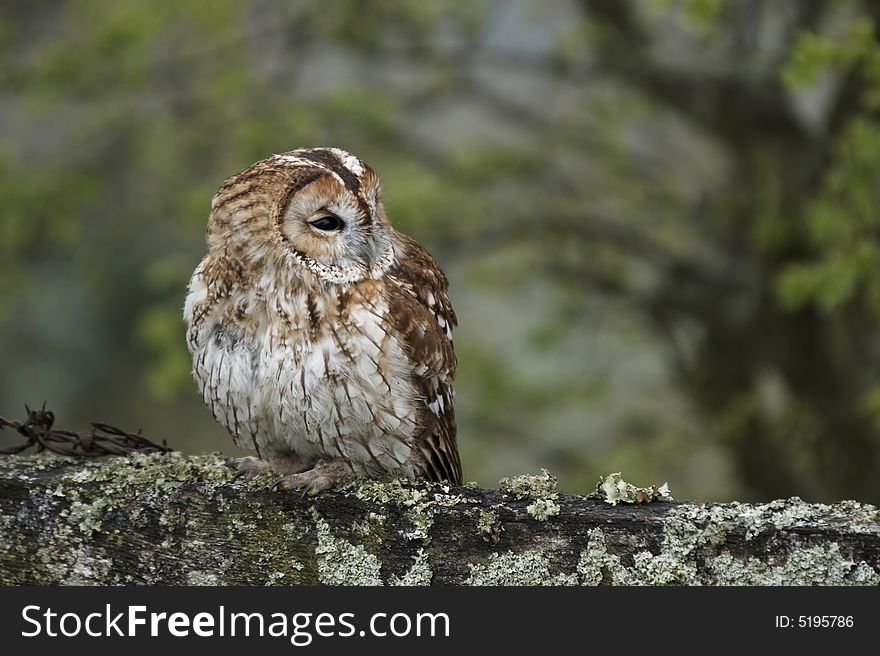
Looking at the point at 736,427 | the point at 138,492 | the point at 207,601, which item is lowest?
the point at 207,601

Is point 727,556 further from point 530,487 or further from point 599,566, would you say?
point 530,487

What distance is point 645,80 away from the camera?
618 centimetres

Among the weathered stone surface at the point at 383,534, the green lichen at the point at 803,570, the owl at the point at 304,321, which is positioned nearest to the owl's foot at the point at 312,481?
the weathered stone surface at the point at 383,534

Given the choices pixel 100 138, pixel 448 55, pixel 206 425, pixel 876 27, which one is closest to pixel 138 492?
pixel 876 27

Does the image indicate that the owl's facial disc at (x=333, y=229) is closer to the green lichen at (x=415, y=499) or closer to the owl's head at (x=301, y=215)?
the owl's head at (x=301, y=215)

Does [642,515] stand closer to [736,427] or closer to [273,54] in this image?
[736,427]

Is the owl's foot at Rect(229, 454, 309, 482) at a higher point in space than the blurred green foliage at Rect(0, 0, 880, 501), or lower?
lower

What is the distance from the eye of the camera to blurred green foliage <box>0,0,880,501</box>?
611 cm

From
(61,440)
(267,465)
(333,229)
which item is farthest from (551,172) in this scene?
(61,440)

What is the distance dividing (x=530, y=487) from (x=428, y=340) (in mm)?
987

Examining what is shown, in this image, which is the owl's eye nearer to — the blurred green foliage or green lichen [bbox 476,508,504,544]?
green lichen [bbox 476,508,504,544]

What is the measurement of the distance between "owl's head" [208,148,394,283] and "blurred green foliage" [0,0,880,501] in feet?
11.8

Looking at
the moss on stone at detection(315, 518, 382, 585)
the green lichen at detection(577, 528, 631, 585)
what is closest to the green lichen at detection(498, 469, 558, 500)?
the green lichen at detection(577, 528, 631, 585)

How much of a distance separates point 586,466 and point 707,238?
1.76 meters
